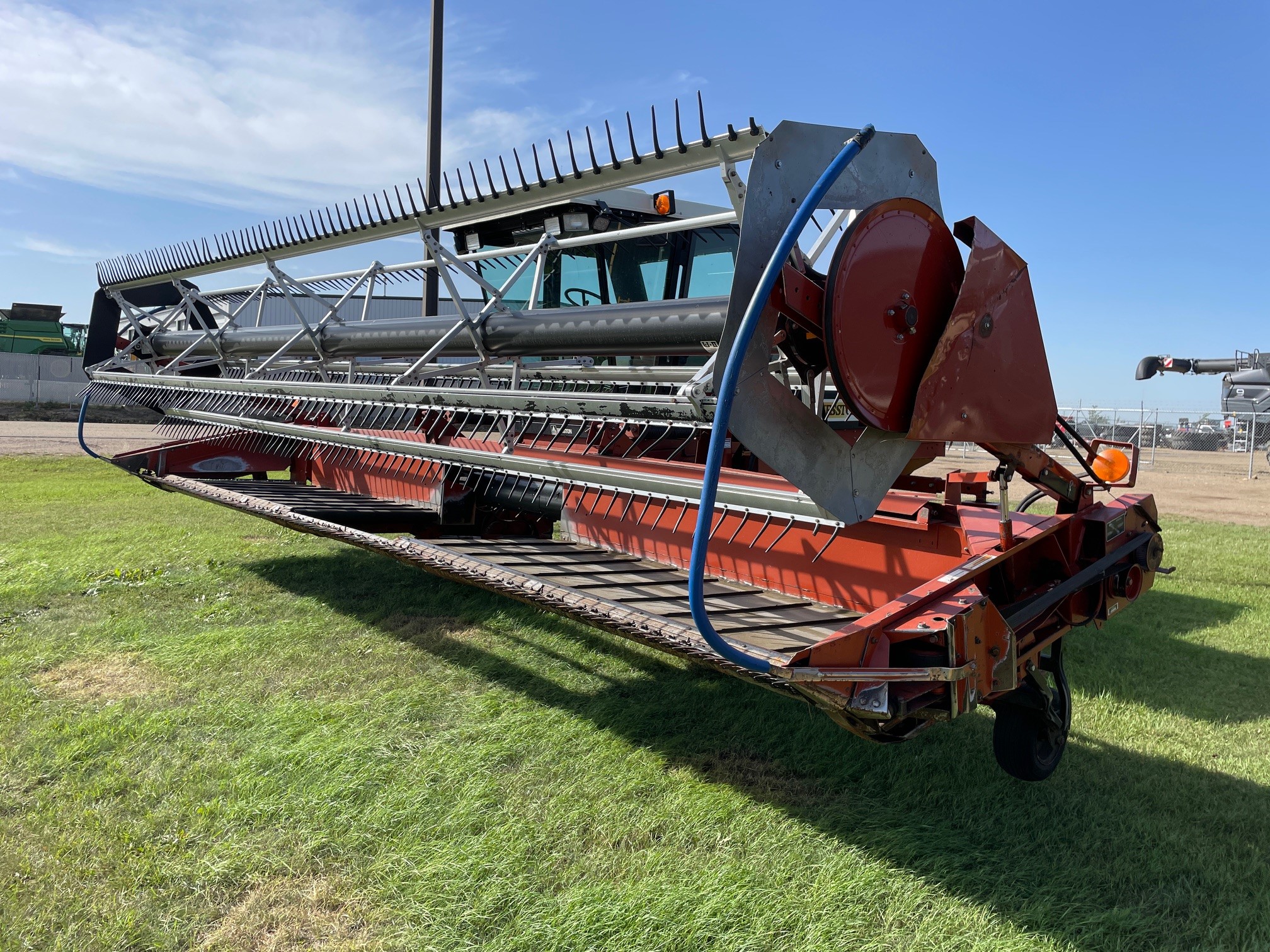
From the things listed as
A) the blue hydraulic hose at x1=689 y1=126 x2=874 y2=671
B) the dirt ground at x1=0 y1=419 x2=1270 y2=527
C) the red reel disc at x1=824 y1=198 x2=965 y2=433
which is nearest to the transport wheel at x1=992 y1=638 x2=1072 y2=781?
the red reel disc at x1=824 y1=198 x2=965 y2=433

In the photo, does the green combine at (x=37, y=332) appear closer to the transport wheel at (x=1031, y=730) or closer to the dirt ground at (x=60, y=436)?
the dirt ground at (x=60, y=436)

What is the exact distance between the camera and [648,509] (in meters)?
3.97

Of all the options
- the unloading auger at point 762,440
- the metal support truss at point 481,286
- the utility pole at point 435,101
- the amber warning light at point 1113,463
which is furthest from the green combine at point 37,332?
the amber warning light at point 1113,463

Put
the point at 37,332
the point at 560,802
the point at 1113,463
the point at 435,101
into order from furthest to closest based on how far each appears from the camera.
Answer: the point at 37,332 < the point at 435,101 < the point at 1113,463 < the point at 560,802

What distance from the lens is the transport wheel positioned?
2.93m

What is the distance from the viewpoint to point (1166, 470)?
798 inches

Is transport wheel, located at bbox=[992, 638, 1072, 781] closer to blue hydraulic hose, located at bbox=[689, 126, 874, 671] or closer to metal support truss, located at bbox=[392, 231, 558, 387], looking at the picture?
blue hydraulic hose, located at bbox=[689, 126, 874, 671]

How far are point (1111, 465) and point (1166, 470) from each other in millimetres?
19624

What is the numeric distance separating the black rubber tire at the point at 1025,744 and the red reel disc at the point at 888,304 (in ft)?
4.18

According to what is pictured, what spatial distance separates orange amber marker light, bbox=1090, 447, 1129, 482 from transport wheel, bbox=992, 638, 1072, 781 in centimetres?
88

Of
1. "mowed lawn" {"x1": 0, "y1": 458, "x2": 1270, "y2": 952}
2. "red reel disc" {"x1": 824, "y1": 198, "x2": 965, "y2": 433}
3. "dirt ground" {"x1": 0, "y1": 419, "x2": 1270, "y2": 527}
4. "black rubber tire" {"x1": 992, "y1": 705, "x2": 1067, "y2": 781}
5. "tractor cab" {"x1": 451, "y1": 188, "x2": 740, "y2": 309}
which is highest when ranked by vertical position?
"tractor cab" {"x1": 451, "y1": 188, "x2": 740, "y2": 309}

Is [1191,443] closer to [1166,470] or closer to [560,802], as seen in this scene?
[1166,470]

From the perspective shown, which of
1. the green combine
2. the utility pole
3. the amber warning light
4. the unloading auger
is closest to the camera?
the unloading auger

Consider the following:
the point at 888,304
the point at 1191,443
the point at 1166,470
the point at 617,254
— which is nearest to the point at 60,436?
the point at 617,254
